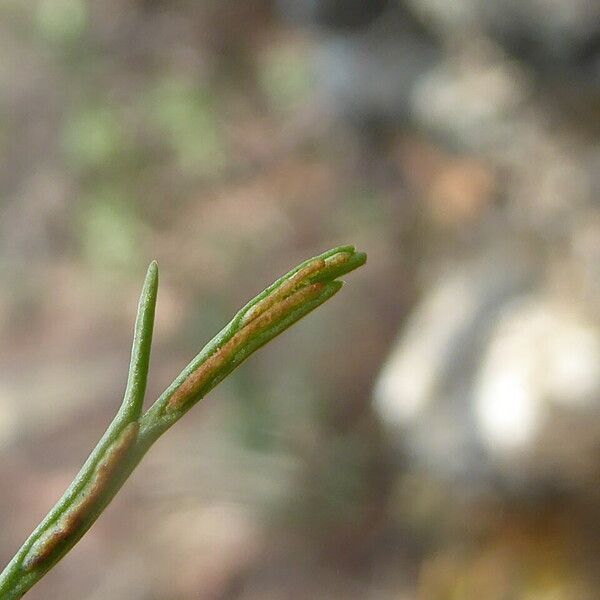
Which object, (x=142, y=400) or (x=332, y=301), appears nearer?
(x=142, y=400)

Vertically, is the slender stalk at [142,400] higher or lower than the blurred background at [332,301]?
lower

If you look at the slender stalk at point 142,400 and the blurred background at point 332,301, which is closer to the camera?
the slender stalk at point 142,400

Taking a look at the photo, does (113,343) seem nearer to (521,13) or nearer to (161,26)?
(161,26)

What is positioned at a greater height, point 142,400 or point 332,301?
point 332,301

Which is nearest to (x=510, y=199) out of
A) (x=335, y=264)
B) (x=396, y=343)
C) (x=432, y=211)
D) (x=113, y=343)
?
(x=432, y=211)

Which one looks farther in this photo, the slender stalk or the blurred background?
the blurred background
